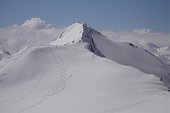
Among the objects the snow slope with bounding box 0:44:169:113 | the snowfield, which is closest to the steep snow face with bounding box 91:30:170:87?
the snowfield

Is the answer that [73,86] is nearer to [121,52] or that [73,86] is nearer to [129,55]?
[121,52]

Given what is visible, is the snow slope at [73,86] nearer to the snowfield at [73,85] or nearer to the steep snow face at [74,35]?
the snowfield at [73,85]

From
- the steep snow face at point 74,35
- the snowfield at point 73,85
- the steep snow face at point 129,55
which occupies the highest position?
the steep snow face at point 74,35

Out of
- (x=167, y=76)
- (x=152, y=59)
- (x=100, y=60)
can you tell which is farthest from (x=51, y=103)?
(x=152, y=59)

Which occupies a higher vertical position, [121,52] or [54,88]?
[121,52]

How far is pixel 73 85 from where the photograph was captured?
57.8 meters

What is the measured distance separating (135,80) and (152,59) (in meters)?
116

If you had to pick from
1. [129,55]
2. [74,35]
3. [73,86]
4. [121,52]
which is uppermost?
[74,35]

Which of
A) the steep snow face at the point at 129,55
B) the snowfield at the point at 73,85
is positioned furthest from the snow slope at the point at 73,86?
the steep snow face at the point at 129,55

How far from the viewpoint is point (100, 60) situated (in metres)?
70.6

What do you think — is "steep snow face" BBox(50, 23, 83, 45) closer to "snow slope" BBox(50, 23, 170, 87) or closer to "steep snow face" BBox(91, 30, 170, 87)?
"snow slope" BBox(50, 23, 170, 87)

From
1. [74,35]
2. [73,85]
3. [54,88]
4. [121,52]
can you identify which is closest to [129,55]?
[121,52]

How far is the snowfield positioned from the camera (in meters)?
47.4

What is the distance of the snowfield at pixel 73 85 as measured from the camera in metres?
47.4
